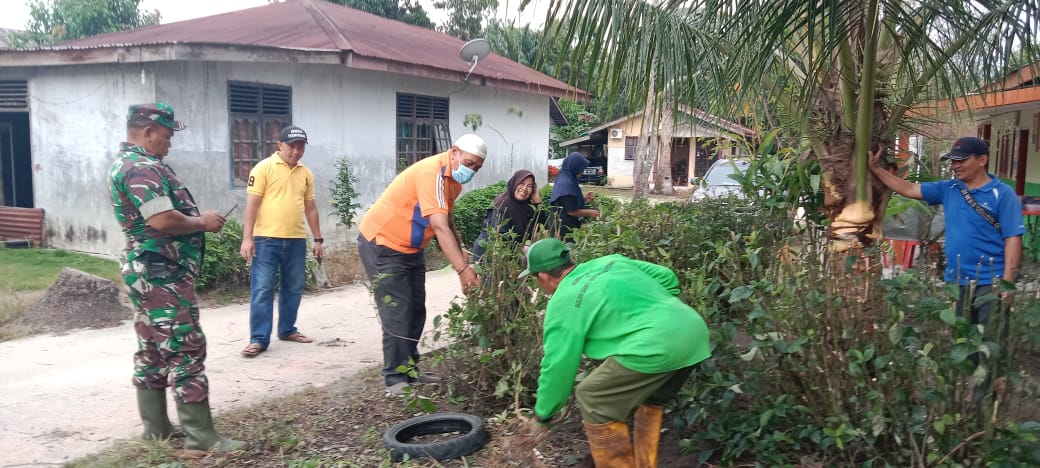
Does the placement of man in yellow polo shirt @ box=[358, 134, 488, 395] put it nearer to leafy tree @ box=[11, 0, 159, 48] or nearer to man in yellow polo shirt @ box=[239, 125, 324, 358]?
man in yellow polo shirt @ box=[239, 125, 324, 358]

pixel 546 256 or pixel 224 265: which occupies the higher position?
pixel 546 256

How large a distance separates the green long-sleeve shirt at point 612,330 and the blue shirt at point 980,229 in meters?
1.99

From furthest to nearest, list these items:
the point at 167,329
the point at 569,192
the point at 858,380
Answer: the point at 569,192 → the point at 167,329 → the point at 858,380

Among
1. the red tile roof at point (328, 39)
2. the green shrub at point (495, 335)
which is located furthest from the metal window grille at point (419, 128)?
the green shrub at point (495, 335)

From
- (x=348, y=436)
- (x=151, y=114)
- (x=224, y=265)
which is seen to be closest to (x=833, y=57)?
(x=348, y=436)

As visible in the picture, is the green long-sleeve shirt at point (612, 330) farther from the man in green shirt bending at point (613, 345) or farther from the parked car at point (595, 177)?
the parked car at point (595, 177)

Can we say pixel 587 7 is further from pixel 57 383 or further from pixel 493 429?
pixel 57 383

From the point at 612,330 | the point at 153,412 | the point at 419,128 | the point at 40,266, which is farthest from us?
the point at 419,128

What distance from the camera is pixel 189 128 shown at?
30.1 feet

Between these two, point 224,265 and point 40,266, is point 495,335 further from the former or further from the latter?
point 40,266

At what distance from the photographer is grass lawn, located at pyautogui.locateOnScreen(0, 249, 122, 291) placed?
7984 mm

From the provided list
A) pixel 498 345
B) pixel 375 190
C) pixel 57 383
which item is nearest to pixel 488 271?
pixel 498 345

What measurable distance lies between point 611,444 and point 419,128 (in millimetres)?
10563

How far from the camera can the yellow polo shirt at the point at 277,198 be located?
5.90m
